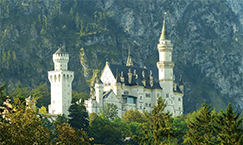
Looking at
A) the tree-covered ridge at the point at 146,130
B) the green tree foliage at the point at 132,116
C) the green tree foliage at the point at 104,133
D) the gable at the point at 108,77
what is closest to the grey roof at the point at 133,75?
the gable at the point at 108,77

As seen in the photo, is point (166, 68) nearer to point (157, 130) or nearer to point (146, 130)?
point (146, 130)

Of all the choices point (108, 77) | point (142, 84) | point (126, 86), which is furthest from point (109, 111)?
point (142, 84)

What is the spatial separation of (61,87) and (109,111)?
12761 millimetres

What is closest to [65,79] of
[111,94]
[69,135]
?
[111,94]

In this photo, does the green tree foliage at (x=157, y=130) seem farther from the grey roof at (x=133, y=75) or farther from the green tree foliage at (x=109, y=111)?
the grey roof at (x=133, y=75)

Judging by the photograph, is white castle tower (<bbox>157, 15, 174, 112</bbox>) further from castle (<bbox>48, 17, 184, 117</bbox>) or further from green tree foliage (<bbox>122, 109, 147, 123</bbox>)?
green tree foliage (<bbox>122, 109, 147, 123</bbox>)

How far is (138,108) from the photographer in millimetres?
166875

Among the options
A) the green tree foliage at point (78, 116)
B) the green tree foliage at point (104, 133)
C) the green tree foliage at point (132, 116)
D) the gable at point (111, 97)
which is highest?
the gable at point (111, 97)

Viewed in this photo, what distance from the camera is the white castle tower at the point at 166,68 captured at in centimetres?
17000

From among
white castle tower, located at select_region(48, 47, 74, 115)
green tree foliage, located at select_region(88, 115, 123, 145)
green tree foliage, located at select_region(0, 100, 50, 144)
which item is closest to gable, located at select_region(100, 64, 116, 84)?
white castle tower, located at select_region(48, 47, 74, 115)

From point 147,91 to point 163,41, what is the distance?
45.5ft

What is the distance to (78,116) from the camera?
138 meters

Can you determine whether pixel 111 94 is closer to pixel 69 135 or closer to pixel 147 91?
pixel 147 91

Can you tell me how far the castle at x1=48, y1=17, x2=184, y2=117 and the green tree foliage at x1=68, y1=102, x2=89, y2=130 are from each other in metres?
10.8
